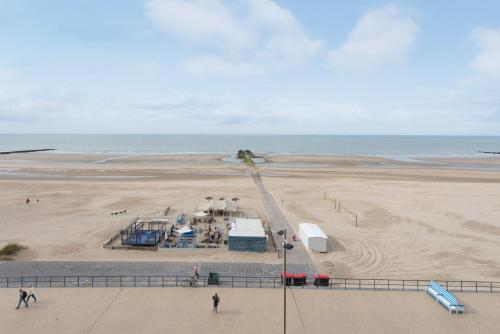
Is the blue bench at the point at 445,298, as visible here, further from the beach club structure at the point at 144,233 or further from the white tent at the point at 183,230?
the beach club structure at the point at 144,233

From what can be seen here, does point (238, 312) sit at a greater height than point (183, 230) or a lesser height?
lesser

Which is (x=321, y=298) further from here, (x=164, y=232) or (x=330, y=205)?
(x=330, y=205)

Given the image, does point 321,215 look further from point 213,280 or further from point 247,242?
point 213,280

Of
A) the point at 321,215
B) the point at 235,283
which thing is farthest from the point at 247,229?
the point at 321,215

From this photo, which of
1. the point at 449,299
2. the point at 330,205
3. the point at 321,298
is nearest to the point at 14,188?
the point at 330,205

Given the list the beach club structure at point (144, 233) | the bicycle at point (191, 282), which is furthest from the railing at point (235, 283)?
the beach club structure at point (144, 233)

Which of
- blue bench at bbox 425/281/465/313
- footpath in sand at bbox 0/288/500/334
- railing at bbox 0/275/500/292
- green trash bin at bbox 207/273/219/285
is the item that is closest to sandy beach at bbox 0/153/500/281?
railing at bbox 0/275/500/292
